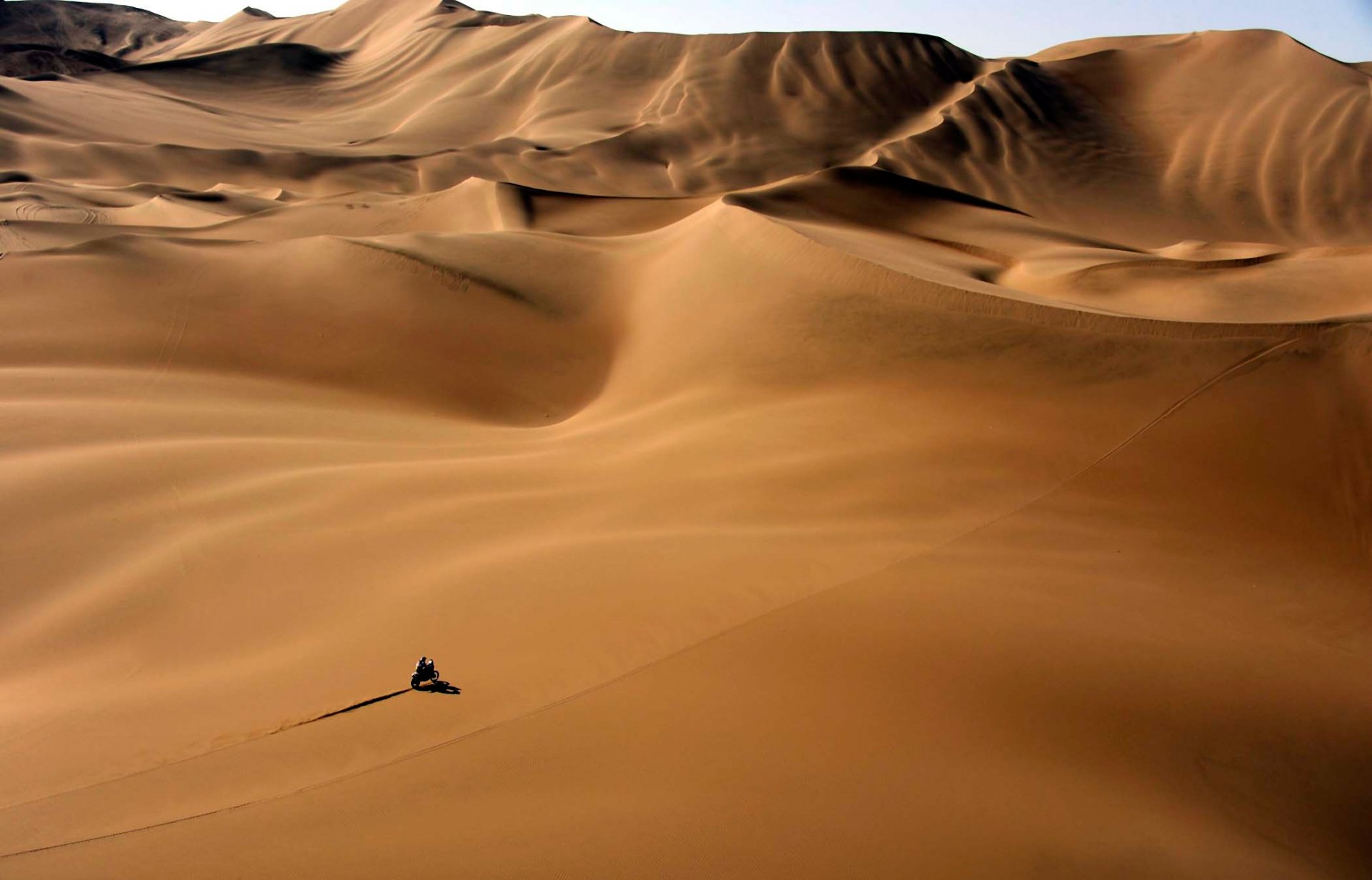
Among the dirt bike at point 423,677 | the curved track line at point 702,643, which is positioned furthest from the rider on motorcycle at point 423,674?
the curved track line at point 702,643

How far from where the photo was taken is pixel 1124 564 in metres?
5.41

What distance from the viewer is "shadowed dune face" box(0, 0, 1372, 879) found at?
3477mm

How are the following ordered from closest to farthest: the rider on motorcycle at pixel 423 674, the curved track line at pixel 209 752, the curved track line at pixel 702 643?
1. the curved track line at pixel 702 643
2. the curved track line at pixel 209 752
3. the rider on motorcycle at pixel 423 674

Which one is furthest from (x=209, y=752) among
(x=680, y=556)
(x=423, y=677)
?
(x=680, y=556)

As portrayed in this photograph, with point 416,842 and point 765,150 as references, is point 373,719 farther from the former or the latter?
point 765,150

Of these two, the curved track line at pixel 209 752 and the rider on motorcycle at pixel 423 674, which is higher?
the rider on motorcycle at pixel 423 674

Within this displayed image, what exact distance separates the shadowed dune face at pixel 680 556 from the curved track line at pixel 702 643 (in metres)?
0.02

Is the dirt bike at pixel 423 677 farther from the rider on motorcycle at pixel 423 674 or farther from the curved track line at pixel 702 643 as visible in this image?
the curved track line at pixel 702 643

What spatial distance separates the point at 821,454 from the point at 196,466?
4284 millimetres

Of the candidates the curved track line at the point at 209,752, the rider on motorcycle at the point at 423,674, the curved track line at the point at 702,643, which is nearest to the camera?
the curved track line at the point at 702,643

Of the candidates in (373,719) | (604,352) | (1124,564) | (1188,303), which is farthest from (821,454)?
(1188,303)

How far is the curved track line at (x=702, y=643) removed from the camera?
3398 mm

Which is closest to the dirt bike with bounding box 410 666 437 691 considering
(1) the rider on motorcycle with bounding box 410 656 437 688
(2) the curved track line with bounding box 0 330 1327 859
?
(1) the rider on motorcycle with bounding box 410 656 437 688

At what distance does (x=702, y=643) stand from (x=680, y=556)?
90cm
